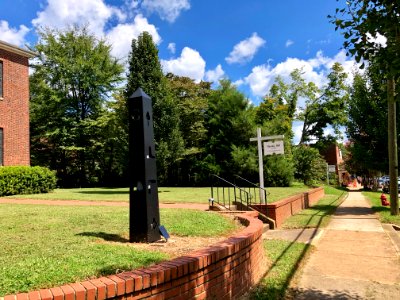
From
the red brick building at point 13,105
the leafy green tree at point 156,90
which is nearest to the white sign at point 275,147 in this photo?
the leafy green tree at point 156,90

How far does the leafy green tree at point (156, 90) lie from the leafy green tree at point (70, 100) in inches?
619

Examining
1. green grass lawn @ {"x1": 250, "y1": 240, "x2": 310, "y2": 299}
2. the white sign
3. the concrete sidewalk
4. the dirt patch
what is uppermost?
the white sign

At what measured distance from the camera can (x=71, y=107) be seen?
115 feet

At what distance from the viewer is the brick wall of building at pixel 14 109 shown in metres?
18.7

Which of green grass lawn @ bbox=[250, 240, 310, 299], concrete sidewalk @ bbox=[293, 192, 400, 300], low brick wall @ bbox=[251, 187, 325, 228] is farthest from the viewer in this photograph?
Result: low brick wall @ bbox=[251, 187, 325, 228]

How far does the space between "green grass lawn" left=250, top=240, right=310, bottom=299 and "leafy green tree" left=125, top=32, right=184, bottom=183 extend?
11.0 metres

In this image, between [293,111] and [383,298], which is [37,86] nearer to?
[293,111]

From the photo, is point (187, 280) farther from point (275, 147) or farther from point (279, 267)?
point (275, 147)

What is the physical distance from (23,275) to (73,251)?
1.12m

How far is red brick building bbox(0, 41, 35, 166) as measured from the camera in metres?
18.7

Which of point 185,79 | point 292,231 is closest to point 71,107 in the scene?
point 185,79

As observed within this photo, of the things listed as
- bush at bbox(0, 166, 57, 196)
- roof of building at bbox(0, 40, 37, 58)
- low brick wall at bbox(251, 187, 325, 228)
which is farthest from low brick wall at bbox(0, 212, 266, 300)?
roof of building at bbox(0, 40, 37, 58)

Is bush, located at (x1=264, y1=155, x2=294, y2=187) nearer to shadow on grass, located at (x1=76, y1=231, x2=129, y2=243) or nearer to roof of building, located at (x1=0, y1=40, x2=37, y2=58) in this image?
roof of building, located at (x1=0, y1=40, x2=37, y2=58)

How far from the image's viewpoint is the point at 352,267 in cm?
705
